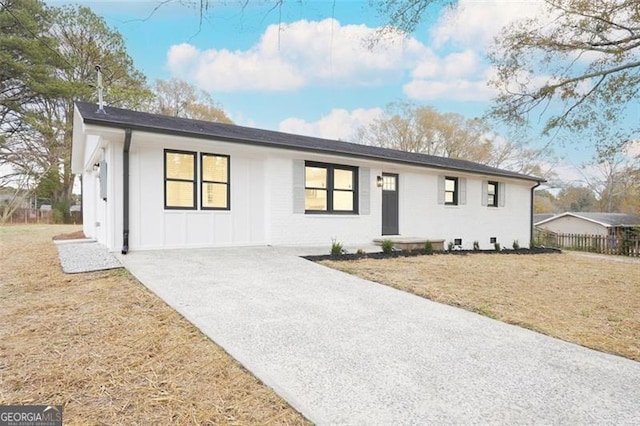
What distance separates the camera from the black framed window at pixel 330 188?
9.12 m

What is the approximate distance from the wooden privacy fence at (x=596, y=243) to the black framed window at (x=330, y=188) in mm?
11040

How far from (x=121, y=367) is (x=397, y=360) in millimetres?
2002

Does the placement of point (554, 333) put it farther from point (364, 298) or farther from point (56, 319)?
point (56, 319)

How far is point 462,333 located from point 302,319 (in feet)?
5.15

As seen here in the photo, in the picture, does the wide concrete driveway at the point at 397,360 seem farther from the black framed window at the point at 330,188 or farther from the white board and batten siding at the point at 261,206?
the black framed window at the point at 330,188

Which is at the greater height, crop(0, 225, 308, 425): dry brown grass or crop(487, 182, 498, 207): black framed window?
crop(487, 182, 498, 207): black framed window

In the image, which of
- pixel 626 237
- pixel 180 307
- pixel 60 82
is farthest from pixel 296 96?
pixel 626 237

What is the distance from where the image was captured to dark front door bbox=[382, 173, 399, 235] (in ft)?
34.8

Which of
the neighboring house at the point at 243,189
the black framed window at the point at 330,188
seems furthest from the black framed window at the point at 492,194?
the black framed window at the point at 330,188

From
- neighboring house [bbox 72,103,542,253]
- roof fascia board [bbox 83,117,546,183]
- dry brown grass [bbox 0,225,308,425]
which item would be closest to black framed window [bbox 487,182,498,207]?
neighboring house [bbox 72,103,542,253]

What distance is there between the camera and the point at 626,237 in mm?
15648

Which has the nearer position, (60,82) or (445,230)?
(445,230)

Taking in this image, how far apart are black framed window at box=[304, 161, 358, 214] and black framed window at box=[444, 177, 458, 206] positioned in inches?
163

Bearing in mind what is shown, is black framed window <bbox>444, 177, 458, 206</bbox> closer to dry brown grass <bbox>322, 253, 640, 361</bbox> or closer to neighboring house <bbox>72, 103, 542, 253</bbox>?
neighboring house <bbox>72, 103, 542, 253</bbox>
